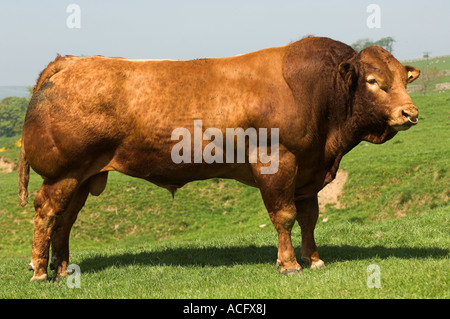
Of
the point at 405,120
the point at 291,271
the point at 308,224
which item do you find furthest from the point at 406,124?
the point at 291,271

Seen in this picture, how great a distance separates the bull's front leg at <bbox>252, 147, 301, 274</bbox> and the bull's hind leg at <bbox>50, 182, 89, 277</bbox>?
2.81 meters

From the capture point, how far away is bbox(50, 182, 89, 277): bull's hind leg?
7527 mm

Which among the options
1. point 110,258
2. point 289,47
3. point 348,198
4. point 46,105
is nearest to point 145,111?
point 46,105

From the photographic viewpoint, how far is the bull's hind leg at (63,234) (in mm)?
7527

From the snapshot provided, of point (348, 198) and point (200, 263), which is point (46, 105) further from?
point (348, 198)

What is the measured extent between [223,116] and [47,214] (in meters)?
2.81

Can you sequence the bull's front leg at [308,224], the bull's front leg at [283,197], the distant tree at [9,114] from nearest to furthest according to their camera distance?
the bull's front leg at [283,197] < the bull's front leg at [308,224] < the distant tree at [9,114]

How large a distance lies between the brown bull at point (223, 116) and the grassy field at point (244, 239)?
91 cm

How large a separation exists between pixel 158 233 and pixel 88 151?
1155 centimetres

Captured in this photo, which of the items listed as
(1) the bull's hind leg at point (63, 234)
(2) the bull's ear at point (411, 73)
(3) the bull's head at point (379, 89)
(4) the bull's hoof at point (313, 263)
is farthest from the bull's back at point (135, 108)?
(4) the bull's hoof at point (313, 263)

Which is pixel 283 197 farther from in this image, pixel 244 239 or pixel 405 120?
pixel 244 239

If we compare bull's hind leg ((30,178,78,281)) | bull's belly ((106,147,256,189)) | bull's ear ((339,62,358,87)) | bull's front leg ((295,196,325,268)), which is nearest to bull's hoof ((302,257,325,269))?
bull's front leg ((295,196,325,268))

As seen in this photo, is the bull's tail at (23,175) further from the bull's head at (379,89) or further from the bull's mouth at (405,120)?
the bull's mouth at (405,120)
